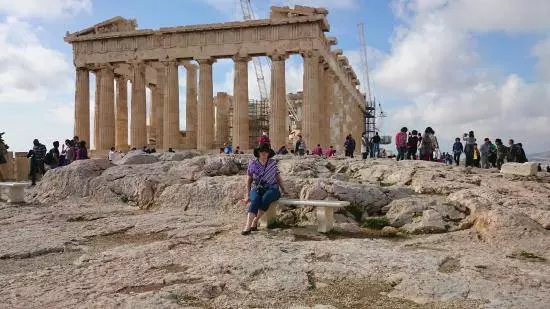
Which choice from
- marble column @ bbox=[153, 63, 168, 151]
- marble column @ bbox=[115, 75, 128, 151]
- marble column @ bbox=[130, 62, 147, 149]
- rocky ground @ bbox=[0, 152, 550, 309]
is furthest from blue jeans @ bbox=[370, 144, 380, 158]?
marble column @ bbox=[115, 75, 128, 151]

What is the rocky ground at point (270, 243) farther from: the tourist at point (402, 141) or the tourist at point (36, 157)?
the tourist at point (402, 141)

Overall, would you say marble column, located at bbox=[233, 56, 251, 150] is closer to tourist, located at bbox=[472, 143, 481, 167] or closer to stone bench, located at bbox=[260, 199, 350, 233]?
tourist, located at bbox=[472, 143, 481, 167]

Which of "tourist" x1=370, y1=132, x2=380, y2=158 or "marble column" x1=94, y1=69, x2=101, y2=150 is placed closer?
"tourist" x1=370, y1=132, x2=380, y2=158

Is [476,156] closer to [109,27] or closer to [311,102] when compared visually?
[311,102]

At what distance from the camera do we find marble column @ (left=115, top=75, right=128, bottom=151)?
3703 centimetres

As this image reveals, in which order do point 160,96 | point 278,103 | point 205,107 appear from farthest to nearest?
point 160,96 → point 205,107 → point 278,103

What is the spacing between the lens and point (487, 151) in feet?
64.3

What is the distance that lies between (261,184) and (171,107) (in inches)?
998

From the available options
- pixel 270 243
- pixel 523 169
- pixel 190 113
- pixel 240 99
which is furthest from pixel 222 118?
pixel 270 243

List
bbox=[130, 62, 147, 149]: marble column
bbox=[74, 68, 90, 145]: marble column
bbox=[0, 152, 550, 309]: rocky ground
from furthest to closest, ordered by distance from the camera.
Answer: bbox=[74, 68, 90, 145]: marble column, bbox=[130, 62, 147, 149]: marble column, bbox=[0, 152, 550, 309]: rocky ground

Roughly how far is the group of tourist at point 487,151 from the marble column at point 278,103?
11.6 m

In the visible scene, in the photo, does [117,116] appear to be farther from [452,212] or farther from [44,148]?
[452,212]

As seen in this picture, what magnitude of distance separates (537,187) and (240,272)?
8443mm

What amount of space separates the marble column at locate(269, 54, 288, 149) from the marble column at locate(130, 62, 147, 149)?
30.7ft
